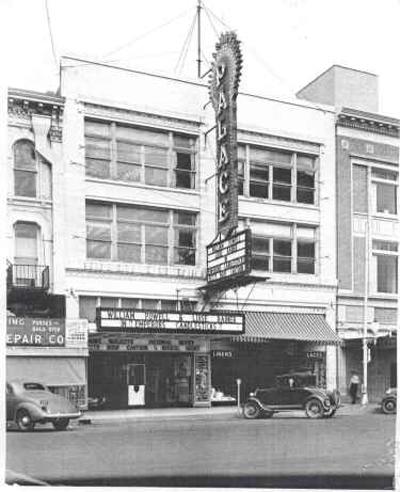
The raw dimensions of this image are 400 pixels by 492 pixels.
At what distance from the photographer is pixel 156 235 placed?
2186 centimetres

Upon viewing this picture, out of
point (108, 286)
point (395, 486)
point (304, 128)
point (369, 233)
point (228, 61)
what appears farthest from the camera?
point (304, 128)

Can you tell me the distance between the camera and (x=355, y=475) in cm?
1189

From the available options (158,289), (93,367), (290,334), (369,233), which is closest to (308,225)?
(369,233)

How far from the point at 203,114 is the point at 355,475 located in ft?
45.2

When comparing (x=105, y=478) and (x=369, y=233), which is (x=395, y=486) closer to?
(x=105, y=478)

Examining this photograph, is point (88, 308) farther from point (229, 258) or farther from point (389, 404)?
point (389, 404)

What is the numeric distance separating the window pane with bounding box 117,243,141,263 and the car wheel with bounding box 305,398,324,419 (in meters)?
6.60

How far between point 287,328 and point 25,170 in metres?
9.63

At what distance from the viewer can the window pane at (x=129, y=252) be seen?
21.1 metres

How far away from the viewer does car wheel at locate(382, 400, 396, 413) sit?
622 inches

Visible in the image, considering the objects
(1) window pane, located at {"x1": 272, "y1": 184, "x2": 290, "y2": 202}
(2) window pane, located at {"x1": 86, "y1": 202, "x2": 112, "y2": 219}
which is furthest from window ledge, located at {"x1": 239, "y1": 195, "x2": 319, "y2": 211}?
(2) window pane, located at {"x1": 86, "y1": 202, "x2": 112, "y2": 219}

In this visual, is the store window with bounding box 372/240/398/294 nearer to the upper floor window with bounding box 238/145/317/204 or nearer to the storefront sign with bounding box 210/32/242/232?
the upper floor window with bounding box 238/145/317/204

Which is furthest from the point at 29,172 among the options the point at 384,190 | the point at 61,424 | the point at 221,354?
the point at 384,190

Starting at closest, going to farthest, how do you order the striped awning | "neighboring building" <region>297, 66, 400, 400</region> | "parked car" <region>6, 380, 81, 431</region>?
"parked car" <region>6, 380, 81, 431</region>
"neighboring building" <region>297, 66, 400, 400</region>
the striped awning
